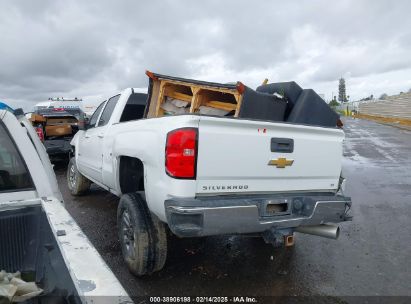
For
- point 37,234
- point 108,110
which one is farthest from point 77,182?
point 37,234

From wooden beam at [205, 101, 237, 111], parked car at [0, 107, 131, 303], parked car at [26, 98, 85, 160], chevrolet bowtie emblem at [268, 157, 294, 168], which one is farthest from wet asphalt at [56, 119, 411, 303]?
parked car at [26, 98, 85, 160]

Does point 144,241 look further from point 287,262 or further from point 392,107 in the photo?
point 392,107

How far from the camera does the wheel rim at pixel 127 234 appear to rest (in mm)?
3773

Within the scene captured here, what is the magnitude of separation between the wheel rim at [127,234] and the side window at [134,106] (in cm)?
179

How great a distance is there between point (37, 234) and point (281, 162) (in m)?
2.27

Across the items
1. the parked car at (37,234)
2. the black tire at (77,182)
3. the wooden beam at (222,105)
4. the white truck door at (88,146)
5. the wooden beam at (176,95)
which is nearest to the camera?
the parked car at (37,234)

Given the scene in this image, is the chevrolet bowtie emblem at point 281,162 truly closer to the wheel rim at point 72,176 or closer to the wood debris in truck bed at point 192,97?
the wood debris in truck bed at point 192,97

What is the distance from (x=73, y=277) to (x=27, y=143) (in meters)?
1.53

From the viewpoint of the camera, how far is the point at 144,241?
3.53m

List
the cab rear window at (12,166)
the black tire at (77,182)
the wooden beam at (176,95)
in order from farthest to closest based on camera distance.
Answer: the black tire at (77,182) < the wooden beam at (176,95) < the cab rear window at (12,166)

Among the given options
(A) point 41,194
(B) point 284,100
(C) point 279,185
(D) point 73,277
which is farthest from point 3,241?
(B) point 284,100

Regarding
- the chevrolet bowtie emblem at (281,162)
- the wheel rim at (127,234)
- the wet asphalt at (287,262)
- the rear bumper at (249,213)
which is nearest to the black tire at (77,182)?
the wet asphalt at (287,262)

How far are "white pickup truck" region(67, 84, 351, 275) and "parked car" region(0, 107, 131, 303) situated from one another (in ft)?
3.18

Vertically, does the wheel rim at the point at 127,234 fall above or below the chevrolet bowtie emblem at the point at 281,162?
below
